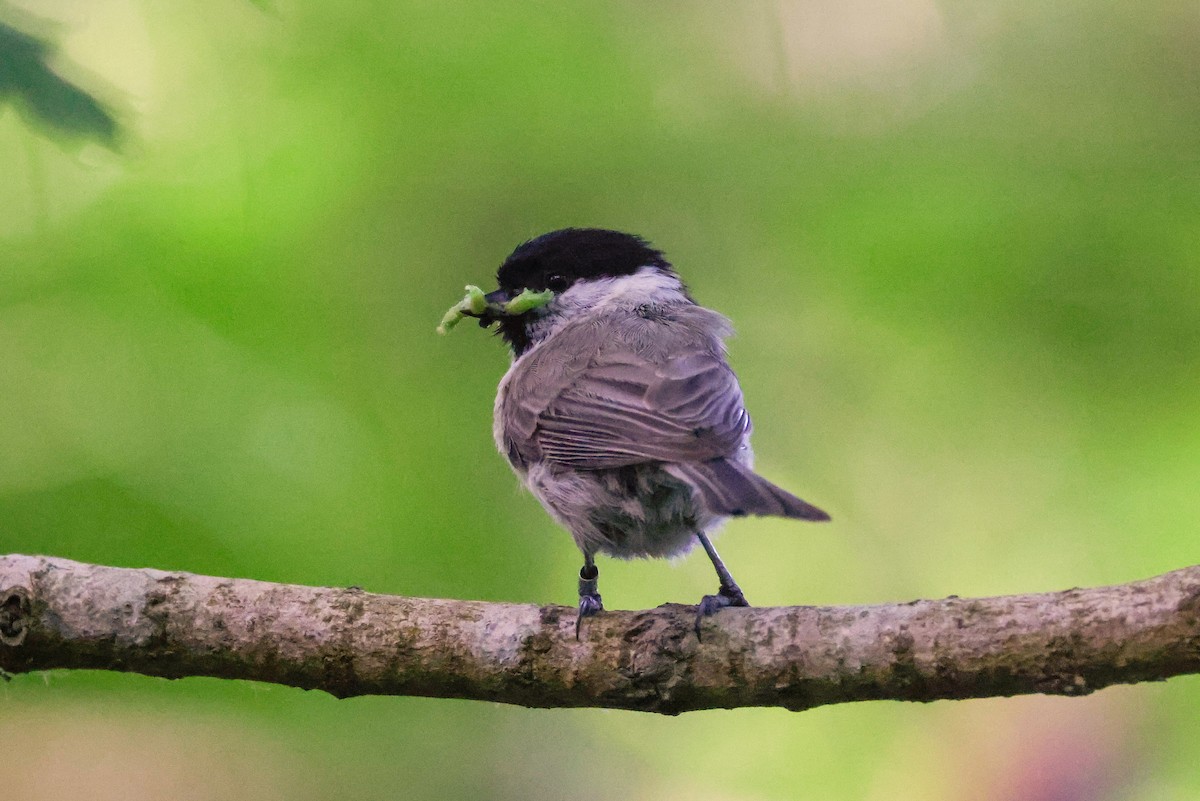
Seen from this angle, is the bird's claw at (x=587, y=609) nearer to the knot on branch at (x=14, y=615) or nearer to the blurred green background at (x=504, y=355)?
the blurred green background at (x=504, y=355)

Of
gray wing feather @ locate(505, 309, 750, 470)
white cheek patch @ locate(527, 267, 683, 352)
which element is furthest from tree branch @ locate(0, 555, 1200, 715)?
white cheek patch @ locate(527, 267, 683, 352)

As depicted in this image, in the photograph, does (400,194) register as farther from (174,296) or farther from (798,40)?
(798,40)

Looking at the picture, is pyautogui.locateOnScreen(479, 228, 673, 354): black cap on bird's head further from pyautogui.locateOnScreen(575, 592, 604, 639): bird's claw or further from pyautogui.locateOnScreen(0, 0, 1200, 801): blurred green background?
pyautogui.locateOnScreen(575, 592, 604, 639): bird's claw

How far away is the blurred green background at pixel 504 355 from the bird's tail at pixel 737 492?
793 mm

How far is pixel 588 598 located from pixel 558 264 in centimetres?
144

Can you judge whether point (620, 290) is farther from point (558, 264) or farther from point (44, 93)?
point (44, 93)

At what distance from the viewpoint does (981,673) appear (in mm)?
1986

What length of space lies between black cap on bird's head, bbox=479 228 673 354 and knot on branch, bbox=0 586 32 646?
1.71 meters

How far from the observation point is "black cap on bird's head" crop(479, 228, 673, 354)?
145 inches

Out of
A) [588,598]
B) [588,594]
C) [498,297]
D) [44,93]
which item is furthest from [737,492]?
[498,297]

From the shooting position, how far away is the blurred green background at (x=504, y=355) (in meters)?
2.84

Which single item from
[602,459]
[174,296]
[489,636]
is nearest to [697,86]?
[602,459]

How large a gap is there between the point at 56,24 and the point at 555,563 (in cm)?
226

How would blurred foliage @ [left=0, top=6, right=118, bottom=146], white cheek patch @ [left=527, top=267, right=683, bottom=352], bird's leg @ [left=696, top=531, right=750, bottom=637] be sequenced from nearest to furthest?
blurred foliage @ [left=0, top=6, right=118, bottom=146], bird's leg @ [left=696, top=531, right=750, bottom=637], white cheek patch @ [left=527, top=267, right=683, bottom=352]
